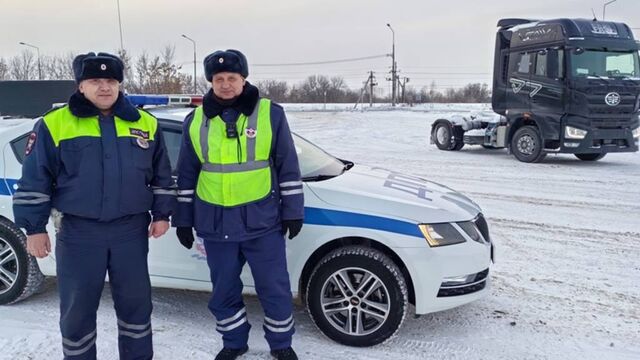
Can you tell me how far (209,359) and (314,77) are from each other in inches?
2785

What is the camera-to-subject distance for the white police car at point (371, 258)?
3381mm

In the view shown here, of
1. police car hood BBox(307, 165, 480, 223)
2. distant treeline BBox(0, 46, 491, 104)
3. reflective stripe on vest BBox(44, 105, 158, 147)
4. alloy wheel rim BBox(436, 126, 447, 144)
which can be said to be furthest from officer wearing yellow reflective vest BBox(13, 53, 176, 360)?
distant treeline BBox(0, 46, 491, 104)

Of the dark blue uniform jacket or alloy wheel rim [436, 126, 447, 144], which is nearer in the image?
the dark blue uniform jacket

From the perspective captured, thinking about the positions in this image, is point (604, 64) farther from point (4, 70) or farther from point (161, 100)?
point (4, 70)

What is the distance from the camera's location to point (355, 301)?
3465mm

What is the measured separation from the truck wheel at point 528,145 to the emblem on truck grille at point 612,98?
1.54 m

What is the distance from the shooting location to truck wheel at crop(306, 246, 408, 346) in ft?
11.1

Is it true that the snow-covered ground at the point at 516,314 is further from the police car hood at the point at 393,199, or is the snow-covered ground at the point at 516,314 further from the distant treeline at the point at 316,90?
the distant treeline at the point at 316,90

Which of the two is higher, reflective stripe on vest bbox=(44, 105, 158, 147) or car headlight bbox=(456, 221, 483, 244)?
reflective stripe on vest bbox=(44, 105, 158, 147)

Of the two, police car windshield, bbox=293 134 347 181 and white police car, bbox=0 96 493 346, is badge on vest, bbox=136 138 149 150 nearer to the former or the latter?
white police car, bbox=0 96 493 346

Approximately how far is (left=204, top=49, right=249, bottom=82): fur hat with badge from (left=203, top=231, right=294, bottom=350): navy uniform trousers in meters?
0.97

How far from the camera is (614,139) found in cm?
1142

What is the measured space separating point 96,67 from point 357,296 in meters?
2.06

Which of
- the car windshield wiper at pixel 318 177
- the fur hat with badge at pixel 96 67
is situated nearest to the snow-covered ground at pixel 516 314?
the car windshield wiper at pixel 318 177
